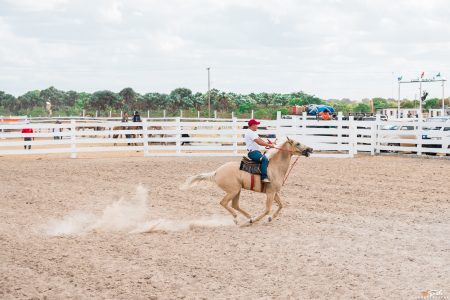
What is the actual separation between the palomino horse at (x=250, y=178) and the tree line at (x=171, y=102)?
2354 inches

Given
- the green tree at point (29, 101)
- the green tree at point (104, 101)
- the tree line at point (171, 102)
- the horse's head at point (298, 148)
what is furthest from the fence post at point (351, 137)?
the green tree at point (29, 101)

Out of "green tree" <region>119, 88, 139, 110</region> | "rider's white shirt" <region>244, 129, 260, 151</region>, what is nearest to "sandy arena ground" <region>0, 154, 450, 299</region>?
"rider's white shirt" <region>244, 129, 260, 151</region>

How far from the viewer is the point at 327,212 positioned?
11.4 meters

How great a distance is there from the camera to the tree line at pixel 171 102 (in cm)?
7431

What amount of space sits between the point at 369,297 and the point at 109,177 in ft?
39.3

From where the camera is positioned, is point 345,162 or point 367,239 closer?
point 367,239

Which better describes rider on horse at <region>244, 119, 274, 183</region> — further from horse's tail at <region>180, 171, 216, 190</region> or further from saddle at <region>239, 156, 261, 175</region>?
horse's tail at <region>180, 171, 216, 190</region>

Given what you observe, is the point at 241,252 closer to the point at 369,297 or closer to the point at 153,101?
the point at 369,297

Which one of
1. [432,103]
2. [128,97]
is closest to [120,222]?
[128,97]

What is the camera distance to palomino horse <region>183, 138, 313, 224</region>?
10.2 metres

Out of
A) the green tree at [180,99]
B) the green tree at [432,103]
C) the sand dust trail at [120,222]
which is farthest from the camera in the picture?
the green tree at [432,103]

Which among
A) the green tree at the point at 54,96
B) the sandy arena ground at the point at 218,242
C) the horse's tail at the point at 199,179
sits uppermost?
the green tree at the point at 54,96

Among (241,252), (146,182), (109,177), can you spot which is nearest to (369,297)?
(241,252)

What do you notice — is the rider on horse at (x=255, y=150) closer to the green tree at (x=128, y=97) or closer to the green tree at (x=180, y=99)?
the green tree at (x=128, y=97)
